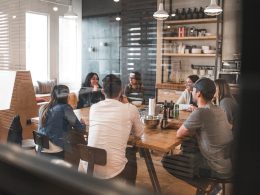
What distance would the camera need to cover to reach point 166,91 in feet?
15.0

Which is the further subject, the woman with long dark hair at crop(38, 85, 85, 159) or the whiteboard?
the whiteboard

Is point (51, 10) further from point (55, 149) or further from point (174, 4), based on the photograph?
point (55, 149)

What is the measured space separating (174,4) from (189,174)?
11.6ft

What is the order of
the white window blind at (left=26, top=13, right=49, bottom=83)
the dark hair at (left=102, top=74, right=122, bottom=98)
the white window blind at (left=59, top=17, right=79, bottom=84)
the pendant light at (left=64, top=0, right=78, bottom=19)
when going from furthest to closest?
the white window blind at (left=59, top=17, right=79, bottom=84), the pendant light at (left=64, top=0, right=78, bottom=19), the white window blind at (left=26, top=13, right=49, bottom=83), the dark hair at (left=102, top=74, right=122, bottom=98)

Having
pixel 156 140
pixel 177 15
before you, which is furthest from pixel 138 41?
pixel 156 140

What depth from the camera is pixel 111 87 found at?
1909 millimetres

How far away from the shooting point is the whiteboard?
8.87 feet

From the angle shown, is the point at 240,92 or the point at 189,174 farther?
the point at 189,174

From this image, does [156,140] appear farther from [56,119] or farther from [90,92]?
[90,92]

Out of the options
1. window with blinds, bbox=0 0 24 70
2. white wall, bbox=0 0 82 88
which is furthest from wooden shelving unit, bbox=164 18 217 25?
window with blinds, bbox=0 0 24 70

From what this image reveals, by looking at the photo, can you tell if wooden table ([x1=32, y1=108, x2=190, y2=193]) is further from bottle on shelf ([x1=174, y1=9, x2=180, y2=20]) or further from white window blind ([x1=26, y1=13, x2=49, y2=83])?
bottle on shelf ([x1=174, y1=9, x2=180, y2=20])

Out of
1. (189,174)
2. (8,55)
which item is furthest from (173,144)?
(8,55)

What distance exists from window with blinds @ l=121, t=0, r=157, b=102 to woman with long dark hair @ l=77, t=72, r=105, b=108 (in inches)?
62.8

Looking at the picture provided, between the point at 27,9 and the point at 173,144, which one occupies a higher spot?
the point at 27,9
